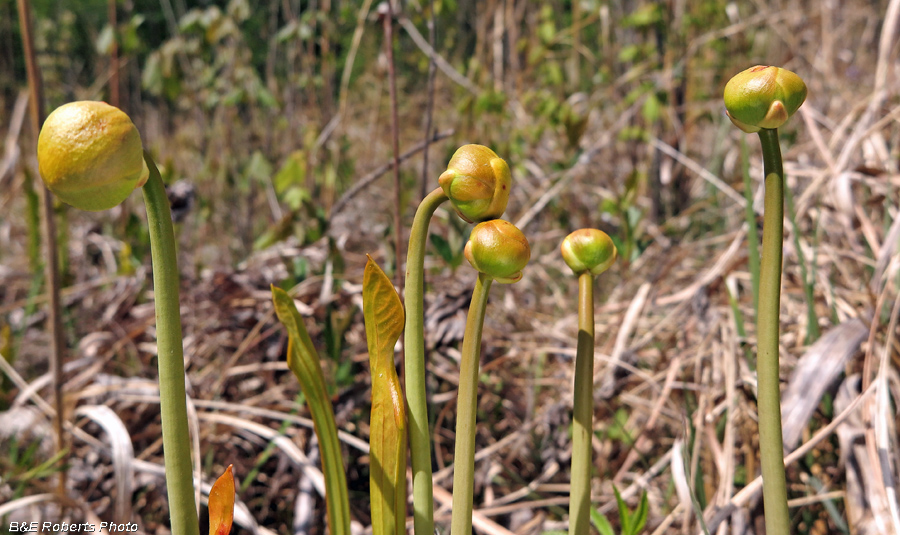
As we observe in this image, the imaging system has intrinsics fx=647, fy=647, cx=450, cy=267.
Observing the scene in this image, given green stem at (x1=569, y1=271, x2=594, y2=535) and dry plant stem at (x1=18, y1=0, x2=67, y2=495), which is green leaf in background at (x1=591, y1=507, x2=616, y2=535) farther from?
dry plant stem at (x1=18, y1=0, x2=67, y2=495)

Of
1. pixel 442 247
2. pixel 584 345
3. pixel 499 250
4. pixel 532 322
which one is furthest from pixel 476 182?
pixel 532 322

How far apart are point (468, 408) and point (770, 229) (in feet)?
0.69

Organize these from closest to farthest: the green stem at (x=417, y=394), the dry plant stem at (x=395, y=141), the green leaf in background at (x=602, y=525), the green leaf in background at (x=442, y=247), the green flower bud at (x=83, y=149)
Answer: the green flower bud at (x=83, y=149), the green stem at (x=417, y=394), the green leaf in background at (x=602, y=525), the dry plant stem at (x=395, y=141), the green leaf in background at (x=442, y=247)

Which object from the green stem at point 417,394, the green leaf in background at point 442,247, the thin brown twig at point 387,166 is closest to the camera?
the green stem at point 417,394

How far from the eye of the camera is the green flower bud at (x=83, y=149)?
0.33 m

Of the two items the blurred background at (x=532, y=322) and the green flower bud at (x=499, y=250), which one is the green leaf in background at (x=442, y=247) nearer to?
the blurred background at (x=532, y=322)

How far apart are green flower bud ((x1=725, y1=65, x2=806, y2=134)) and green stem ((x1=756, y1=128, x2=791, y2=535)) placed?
2cm

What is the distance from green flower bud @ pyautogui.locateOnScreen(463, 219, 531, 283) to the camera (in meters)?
0.37

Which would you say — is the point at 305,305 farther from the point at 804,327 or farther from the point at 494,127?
the point at 494,127

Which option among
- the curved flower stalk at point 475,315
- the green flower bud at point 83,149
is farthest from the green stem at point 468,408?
the green flower bud at point 83,149

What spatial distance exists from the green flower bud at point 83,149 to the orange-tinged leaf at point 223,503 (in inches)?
7.7

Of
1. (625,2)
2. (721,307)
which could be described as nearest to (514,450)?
(721,307)

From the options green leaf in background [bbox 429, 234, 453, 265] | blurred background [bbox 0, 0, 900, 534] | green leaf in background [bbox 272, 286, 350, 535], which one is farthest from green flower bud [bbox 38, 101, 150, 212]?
green leaf in background [bbox 429, 234, 453, 265]

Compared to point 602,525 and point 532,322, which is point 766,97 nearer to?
point 602,525
